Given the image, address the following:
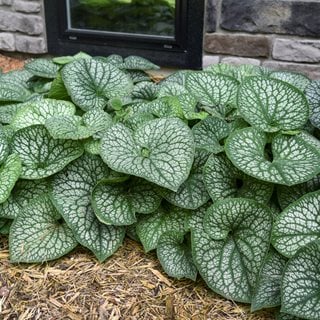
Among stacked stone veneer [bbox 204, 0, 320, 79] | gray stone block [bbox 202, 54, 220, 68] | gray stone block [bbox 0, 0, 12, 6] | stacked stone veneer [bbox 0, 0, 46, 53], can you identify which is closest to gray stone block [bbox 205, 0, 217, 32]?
stacked stone veneer [bbox 204, 0, 320, 79]

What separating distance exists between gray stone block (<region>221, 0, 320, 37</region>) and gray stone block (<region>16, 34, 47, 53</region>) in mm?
1136

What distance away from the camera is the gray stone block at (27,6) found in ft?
10.3

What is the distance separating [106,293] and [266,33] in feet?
6.17

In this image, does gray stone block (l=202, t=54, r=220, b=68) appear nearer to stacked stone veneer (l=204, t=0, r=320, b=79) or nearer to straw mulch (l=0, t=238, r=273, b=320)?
stacked stone veneer (l=204, t=0, r=320, b=79)

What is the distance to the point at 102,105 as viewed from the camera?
68.0 inches

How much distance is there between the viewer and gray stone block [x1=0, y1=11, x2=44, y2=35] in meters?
3.19

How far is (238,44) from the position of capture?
286 cm

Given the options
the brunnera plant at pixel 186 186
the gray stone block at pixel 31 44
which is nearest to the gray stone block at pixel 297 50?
the brunnera plant at pixel 186 186

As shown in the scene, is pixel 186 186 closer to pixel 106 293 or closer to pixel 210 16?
pixel 106 293

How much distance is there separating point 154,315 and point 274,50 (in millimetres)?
1880

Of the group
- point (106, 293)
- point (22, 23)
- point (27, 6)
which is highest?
point (27, 6)

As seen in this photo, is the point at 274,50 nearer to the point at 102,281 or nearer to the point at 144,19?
the point at 144,19

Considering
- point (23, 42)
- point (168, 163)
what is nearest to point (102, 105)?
point (168, 163)

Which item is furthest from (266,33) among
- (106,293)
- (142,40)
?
(106,293)
